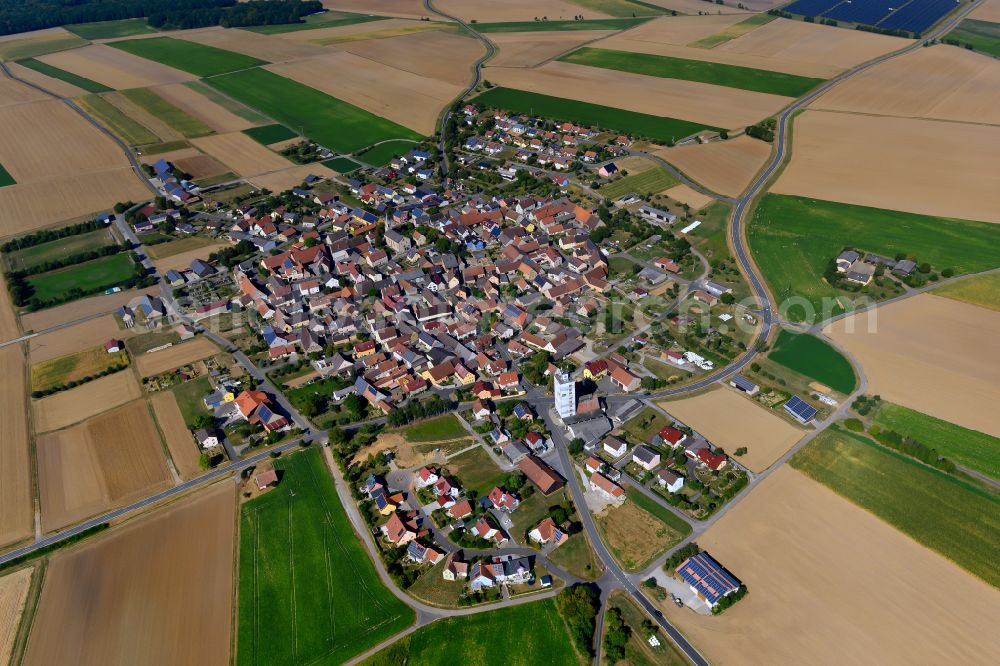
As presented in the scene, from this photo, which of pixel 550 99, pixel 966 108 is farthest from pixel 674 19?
pixel 966 108

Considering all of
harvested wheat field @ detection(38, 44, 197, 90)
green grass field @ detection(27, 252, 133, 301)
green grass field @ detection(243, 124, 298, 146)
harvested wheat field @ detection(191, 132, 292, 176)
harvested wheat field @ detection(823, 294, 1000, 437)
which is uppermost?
harvested wheat field @ detection(38, 44, 197, 90)

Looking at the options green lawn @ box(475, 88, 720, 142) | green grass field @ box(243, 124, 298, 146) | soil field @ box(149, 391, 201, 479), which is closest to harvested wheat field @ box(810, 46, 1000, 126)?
green lawn @ box(475, 88, 720, 142)

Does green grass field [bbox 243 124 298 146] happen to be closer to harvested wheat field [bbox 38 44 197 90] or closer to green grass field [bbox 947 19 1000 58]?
harvested wheat field [bbox 38 44 197 90]

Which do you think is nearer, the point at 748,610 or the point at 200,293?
the point at 748,610

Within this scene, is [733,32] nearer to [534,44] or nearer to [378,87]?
[534,44]

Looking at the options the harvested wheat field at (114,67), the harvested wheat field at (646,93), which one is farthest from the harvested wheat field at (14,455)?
the harvested wheat field at (646,93)

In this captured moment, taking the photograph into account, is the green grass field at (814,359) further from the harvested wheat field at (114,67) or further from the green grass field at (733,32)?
the harvested wheat field at (114,67)

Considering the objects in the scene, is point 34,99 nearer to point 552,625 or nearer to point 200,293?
point 200,293
